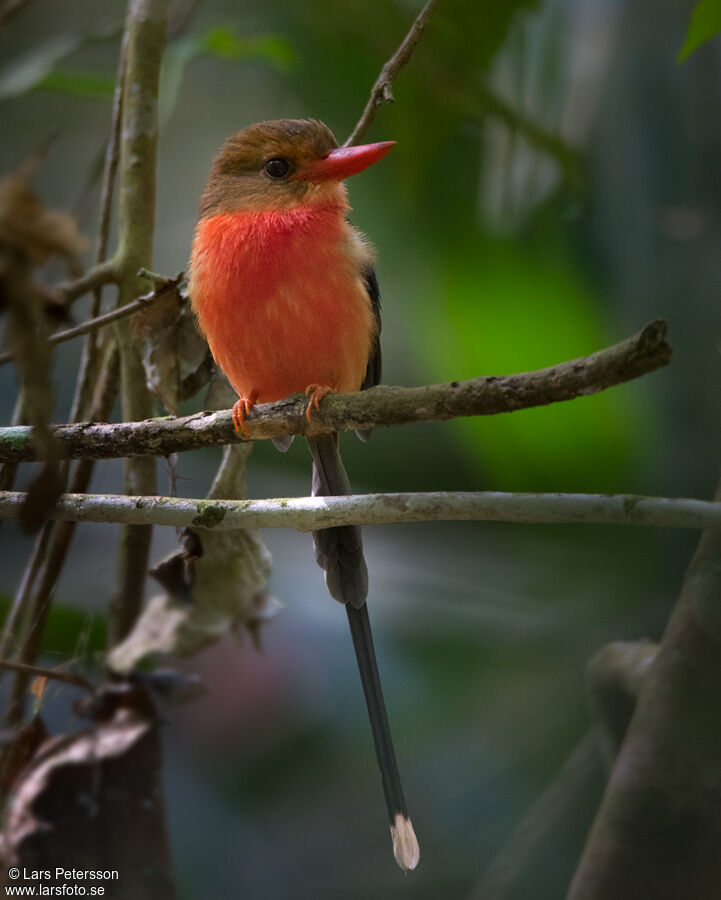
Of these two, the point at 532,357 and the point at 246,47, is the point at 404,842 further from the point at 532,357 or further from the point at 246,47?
the point at 246,47

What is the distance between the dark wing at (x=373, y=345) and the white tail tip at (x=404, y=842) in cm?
70

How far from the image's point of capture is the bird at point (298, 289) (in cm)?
147

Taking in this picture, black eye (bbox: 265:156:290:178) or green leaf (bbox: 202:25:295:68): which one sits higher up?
green leaf (bbox: 202:25:295:68)

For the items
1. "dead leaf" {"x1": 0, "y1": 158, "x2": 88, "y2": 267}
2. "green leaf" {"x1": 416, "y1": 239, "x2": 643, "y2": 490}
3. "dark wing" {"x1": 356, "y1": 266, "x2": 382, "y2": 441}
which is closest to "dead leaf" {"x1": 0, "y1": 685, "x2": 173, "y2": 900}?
"dark wing" {"x1": 356, "y1": 266, "x2": 382, "y2": 441}

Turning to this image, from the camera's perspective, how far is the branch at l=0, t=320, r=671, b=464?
737 mm

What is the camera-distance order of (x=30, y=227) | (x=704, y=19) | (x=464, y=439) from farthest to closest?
1. (x=464, y=439)
2. (x=704, y=19)
3. (x=30, y=227)

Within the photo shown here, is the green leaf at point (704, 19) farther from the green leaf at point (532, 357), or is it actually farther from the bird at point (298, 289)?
the green leaf at point (532, 357)

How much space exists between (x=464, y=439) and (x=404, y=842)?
917 millimetres

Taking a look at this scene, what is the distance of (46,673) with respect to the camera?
141 cm

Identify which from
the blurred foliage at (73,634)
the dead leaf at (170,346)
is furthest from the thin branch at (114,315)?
the blurred foliage at (73,634)

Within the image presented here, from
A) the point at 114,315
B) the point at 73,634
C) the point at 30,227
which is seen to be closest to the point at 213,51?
the point at 114,315

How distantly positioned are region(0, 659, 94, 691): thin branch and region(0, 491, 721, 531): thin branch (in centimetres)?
30

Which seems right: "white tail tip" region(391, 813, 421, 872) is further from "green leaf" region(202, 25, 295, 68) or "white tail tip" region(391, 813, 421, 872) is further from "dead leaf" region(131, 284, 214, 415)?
"green leaf" region(202, 25, 295, 68)

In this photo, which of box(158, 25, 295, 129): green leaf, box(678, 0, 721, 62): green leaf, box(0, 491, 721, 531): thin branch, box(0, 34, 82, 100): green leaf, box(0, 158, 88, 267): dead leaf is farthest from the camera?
box(0, 34, 82, 100): green leaf
